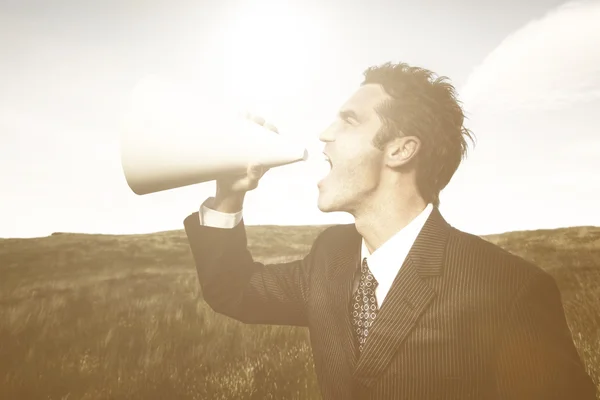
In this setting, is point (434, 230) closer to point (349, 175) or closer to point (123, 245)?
point (349, 175)

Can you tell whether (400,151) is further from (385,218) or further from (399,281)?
(399,281)

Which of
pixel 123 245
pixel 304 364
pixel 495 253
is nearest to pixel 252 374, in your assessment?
pixel 304 364

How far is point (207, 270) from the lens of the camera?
101cm

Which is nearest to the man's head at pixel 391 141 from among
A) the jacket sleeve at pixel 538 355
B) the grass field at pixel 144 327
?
the jacket sleeve at pixel 538 355

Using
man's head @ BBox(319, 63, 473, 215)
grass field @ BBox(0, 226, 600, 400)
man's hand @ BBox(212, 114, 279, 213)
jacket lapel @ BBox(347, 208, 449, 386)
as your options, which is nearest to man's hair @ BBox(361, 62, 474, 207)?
man's head @ BBox(319, 63, 473, 215)

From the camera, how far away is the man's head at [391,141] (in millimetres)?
982

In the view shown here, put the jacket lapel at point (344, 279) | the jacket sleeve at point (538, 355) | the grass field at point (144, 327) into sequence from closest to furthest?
the jacket sleeve at point (538, 355)
the jacket lapel at point (344, 279)
the grass field at point (144, 327)

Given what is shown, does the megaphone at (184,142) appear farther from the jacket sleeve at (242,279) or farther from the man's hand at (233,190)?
the jacket sleeve at (242,279)

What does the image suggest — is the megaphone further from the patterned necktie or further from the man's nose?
the patterned necktie

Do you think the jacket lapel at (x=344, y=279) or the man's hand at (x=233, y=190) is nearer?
the jacket lapel at (x=344, y=279)

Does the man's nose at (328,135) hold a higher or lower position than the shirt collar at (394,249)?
higher

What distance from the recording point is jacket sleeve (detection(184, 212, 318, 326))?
1008 millimetres

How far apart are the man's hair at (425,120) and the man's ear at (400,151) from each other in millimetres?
16

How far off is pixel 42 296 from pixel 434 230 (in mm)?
1681
